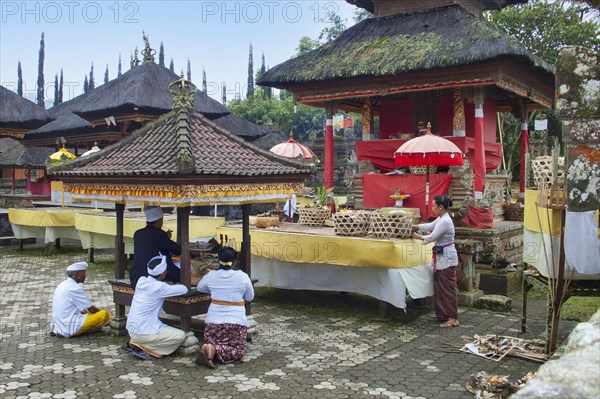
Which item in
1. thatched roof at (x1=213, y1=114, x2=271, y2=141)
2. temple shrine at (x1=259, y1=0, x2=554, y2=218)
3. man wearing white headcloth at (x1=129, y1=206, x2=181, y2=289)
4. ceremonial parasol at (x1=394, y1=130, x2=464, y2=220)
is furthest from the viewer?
thatched roof at (x1=213, y1=114, x2=271, y2=141)

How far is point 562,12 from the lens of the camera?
26.7 meters

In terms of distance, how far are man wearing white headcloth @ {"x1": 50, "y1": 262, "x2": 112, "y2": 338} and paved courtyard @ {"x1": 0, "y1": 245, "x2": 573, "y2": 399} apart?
18cm

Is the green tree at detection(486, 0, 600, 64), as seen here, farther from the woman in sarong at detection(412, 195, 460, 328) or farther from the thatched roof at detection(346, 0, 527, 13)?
the woman in sarong at detection(412, 195, 460, 328)

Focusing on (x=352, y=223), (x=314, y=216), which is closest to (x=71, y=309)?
(x=352, y=223)

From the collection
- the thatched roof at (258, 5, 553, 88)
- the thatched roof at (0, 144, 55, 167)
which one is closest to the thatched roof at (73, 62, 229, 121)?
the thatched roof at (258, 5, 553, 88)

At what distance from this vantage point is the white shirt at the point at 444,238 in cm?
790

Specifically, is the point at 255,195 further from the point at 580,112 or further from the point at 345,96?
the point at 345,96

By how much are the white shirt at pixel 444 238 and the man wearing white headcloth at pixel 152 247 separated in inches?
140

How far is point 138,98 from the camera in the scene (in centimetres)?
1786

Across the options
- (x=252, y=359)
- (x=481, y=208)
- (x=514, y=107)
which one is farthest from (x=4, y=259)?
(x=514, y=107)

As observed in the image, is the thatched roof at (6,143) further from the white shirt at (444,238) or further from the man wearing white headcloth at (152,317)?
the white shirt at (444,238)

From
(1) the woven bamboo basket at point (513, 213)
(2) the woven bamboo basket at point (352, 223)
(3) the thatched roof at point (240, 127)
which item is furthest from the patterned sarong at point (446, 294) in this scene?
(3) the thatched roof at point (240, 127)

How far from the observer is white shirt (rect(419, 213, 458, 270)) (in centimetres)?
790

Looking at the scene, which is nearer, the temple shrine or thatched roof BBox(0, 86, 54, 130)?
the temple shrine
